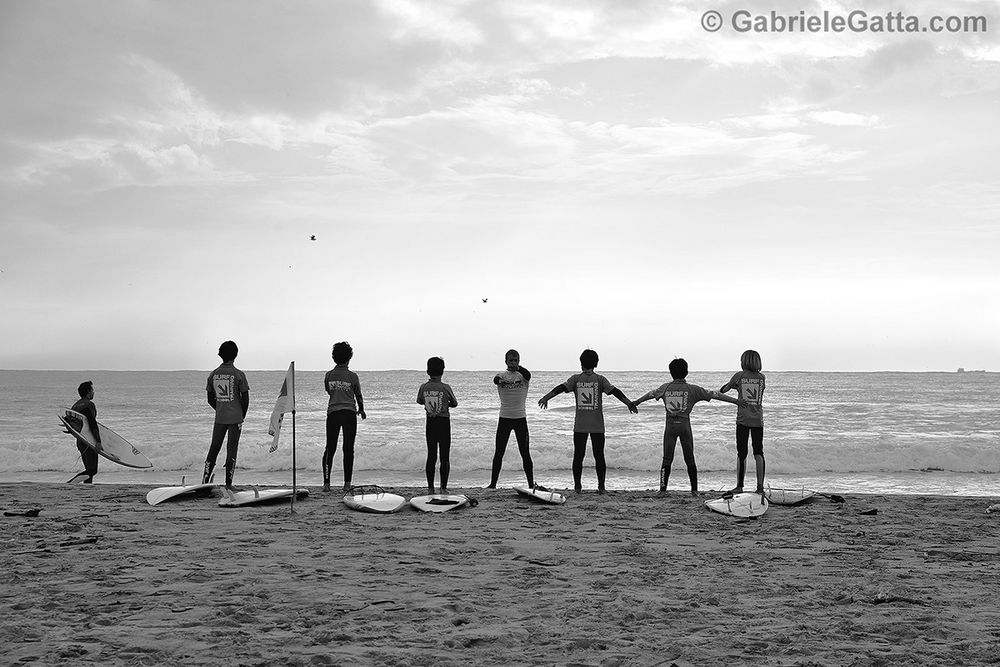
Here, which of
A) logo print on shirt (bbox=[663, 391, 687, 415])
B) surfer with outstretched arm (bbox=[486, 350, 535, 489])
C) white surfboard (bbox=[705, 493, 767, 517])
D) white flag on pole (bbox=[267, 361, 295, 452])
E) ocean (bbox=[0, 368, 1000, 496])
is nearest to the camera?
white flag on pole (bbox=[267, 361, 295, 452])

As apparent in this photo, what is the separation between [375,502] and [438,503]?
0.68m

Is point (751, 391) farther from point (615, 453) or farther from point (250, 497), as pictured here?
point (615, 453)

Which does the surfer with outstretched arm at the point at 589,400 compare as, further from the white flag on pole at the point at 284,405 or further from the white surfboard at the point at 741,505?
the white flag on pole at the point at 284,405

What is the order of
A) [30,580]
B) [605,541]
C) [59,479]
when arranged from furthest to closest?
[59,479]
[605,541]
[30,580]

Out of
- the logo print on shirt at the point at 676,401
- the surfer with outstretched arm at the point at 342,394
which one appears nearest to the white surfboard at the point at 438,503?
the surfer with outstretched arm at the point at 342,394

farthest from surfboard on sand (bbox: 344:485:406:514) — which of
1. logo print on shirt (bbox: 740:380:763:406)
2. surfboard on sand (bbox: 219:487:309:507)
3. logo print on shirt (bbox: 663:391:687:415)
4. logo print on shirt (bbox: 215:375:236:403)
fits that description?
logo print on shirt (bbox: 740:380:763:406)

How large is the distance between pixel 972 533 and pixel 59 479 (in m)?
14.8

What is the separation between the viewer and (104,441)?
11.8 m

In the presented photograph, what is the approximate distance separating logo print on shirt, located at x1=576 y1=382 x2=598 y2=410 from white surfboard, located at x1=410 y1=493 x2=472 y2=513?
1.86 metres

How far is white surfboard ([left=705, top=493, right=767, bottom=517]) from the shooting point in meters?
8.52

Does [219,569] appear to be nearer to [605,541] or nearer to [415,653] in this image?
[415,653]

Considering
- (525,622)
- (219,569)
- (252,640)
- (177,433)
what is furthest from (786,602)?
(177,433)

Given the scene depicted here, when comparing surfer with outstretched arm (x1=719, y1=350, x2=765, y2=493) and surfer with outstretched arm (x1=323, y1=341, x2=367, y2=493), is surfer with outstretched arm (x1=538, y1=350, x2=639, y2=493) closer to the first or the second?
surfer with outstretched arm (x1=719, y1=350, x2=765, y2=493)

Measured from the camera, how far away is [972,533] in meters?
7.59
